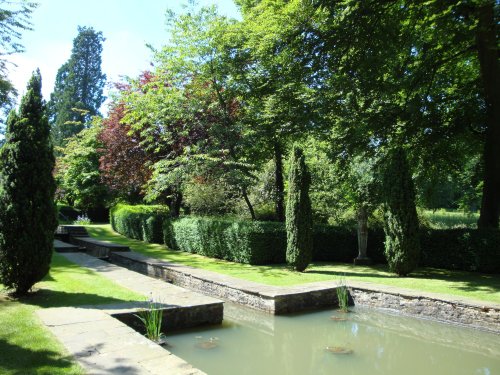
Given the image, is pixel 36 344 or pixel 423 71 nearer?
pixel 36 344

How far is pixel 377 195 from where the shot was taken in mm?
13570

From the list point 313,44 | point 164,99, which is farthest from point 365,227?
point 164,99

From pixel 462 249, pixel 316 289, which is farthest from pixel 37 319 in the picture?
pixel 462 249

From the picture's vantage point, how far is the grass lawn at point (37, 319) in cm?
421

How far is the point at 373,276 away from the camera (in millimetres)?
11531

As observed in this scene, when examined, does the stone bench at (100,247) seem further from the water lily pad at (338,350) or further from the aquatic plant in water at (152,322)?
the water lily pad at (338,350)

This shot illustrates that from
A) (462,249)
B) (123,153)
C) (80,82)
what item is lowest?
(462,249)

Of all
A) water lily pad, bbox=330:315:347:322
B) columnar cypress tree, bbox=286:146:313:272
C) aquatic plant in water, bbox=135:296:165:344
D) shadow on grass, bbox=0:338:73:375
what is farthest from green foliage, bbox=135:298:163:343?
columnar cypress tree, bbox=286:146:313:272

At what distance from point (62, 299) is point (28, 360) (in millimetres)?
3189

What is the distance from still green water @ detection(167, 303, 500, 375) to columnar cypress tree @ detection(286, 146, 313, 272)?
367 cm

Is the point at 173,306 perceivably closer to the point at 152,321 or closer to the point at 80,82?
the point at 152,321

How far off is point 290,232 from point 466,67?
31.0 ft

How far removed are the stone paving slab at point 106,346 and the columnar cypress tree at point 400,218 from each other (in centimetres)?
793

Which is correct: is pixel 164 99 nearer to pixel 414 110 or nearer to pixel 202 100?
pixel 202 100
